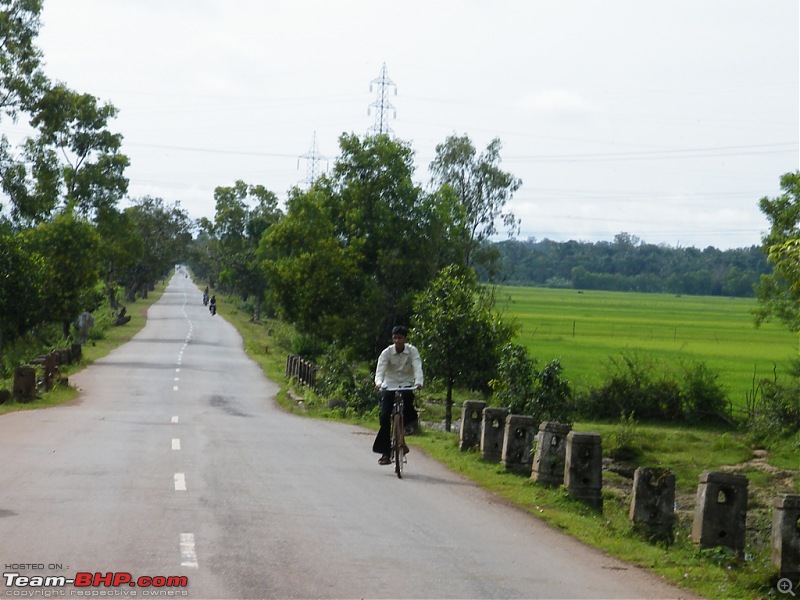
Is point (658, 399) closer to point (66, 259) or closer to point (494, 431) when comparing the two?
point (66, 259)

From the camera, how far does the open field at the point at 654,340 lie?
52.2 m

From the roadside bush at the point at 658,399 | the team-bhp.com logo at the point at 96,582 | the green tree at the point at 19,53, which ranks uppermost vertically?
the green tree at the point at 19,53

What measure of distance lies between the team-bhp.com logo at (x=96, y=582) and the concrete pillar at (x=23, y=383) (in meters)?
22.5

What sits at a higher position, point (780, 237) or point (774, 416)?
point (780, 237)

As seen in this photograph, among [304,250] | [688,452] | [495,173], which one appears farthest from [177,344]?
[688,452]

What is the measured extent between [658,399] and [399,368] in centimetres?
2775

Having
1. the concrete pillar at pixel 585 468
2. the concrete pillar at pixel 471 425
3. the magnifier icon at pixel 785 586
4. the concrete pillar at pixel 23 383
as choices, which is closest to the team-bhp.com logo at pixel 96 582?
Answer: the magnifier icon at pixel 785 586

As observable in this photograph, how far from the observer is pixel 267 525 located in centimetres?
1041

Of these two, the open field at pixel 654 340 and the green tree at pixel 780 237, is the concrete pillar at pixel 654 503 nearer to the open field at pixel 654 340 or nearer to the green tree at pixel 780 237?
the open field at pixel 654 340

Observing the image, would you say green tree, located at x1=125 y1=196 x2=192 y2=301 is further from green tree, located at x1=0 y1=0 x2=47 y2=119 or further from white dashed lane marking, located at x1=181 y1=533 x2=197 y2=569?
white dashed lane marking, located at x1=181 y1=533 x2=197 y2=569

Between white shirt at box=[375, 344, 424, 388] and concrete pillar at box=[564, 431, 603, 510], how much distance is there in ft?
7.60

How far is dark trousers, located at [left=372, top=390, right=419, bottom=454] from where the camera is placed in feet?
50.0

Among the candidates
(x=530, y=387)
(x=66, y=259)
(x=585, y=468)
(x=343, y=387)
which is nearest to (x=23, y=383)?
(x=343, y=387)

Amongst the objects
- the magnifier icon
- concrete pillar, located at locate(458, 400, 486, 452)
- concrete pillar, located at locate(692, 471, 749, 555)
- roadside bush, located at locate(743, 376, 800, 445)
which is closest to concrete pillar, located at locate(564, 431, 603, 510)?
concrete pillar, located at locate(692, 471, 749, 555)
